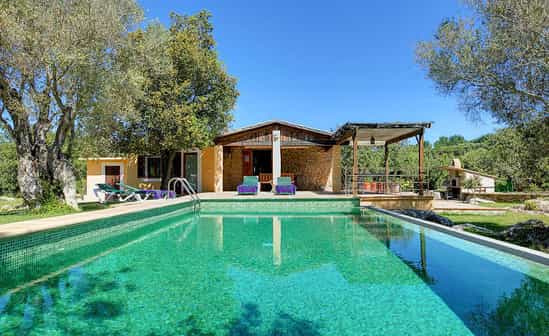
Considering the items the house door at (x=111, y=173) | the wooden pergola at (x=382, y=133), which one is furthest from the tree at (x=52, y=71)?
the house door at (x=111, y=173)

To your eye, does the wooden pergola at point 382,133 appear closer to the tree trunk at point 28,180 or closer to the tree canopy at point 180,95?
the tree canopy at point 180,95

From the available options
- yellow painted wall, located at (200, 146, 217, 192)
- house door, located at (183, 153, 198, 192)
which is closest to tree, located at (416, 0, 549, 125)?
yellow painted wall, located at (200, 146, 217, 192)

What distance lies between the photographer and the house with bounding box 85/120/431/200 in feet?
55.8

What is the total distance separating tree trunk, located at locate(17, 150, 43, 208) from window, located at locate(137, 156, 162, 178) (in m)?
9.71

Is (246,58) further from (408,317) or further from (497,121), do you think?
(408,317)

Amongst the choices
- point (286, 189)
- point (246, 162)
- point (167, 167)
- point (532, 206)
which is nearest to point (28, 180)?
point (167, 167)

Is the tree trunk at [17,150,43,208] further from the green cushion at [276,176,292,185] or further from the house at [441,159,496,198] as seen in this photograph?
the house at [441,159,496,198]

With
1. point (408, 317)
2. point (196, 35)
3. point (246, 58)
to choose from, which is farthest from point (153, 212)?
point (246, 58)

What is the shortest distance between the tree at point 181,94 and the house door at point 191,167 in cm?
224

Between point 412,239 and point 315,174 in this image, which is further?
point 315,174

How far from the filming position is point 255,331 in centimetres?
A: 300

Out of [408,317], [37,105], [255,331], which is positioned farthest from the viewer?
[37,105]

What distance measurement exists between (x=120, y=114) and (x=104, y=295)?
26.0 ft

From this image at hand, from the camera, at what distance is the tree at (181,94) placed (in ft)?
45.3
